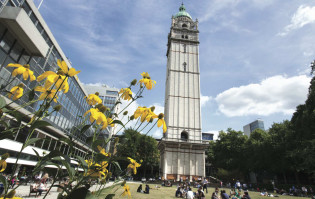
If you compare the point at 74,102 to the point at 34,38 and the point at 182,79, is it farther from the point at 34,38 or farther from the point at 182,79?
the point at 182,79

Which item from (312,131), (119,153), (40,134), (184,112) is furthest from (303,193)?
(40,134)

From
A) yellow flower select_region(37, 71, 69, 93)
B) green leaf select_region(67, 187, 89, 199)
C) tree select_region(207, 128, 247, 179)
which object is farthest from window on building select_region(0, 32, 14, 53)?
tree select_region(207, 128, 247, 179)

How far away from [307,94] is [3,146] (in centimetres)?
3255

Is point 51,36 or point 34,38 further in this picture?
point 51,36

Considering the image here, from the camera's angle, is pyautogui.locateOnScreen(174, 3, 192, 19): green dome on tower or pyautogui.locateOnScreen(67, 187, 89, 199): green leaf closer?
pyautogui.locateOnScreen(67, 187, 89, 199): green leaf

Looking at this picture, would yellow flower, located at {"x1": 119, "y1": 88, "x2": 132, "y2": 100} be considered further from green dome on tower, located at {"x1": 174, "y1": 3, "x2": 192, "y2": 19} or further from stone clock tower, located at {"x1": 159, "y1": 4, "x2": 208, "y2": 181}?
green dome on tower, located at {"x1": 174, "y1": 3, "x2": 192, "y2": 19}

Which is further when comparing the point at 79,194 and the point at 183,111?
the point at 183,111

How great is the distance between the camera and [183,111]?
1490 inches

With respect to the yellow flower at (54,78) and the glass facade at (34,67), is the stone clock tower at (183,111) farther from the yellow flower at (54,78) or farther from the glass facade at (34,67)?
the yellow flower at (54,78)

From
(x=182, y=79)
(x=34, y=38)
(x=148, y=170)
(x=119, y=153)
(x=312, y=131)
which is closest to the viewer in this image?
(x=119, y=153)

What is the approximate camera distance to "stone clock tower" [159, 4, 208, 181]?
112 feet

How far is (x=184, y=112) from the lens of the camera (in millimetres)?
37812

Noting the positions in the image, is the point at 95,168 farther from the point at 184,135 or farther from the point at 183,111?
the point at 183,111

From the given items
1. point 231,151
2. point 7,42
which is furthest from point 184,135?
point 7,42
